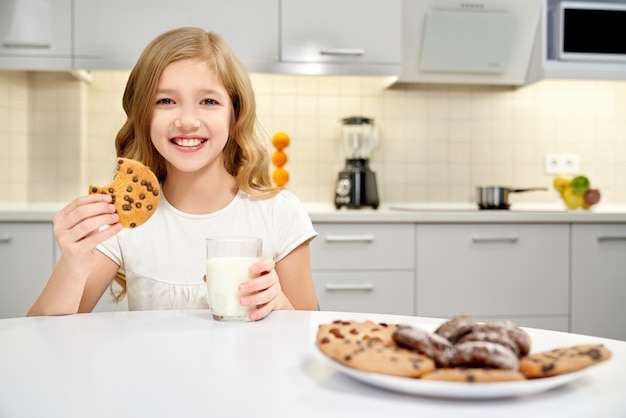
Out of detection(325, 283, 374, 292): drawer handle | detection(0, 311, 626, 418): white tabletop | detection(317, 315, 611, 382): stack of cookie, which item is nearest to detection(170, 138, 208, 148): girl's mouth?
detection(0, 311, 626, 418): white tabletop

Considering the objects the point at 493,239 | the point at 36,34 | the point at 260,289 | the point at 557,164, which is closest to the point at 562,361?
the point at 260,289

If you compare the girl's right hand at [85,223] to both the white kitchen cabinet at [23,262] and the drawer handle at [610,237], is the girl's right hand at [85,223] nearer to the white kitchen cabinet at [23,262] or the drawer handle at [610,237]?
the white kitchen cabinet at [23,262]

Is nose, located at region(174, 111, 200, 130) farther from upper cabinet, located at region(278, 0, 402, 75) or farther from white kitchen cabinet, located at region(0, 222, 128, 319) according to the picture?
upper cabinet, located at region(278, 0, 402, 75)

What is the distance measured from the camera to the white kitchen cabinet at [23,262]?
238 cm

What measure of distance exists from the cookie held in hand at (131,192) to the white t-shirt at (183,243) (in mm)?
323

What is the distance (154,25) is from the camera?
8.55ft

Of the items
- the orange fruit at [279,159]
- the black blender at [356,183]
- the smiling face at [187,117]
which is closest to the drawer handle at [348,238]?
the black blender at [356,183]

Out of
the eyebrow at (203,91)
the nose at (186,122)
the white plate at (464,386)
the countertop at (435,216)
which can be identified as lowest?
the white plate at (464,386)

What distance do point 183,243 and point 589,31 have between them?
7.47ft

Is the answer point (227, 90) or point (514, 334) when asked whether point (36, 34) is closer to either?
point (227, 90)

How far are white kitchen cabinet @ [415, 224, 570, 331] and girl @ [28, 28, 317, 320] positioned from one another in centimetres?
118

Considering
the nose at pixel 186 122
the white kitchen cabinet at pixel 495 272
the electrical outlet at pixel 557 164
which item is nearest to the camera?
the nose at pixel 186 122

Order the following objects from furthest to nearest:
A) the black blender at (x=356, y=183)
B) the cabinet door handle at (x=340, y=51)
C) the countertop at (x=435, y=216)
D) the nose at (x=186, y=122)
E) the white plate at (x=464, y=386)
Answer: the black blender at (x=356, y=183) → the cabinet door handle at (x=340, y=51) → the countertop at (x=435, y=216) → the nose at (x=186, y=122) → the white plate at (x=464, y=386)

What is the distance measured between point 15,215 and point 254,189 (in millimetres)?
1346
